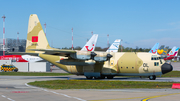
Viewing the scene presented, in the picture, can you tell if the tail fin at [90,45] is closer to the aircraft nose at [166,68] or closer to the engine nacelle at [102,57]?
the engine nacelle at [102,57]

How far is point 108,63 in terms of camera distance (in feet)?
120

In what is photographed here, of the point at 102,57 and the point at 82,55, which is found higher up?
the point at 82,55

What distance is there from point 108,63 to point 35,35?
15.7 metres

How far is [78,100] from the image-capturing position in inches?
608

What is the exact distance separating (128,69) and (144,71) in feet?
8.28

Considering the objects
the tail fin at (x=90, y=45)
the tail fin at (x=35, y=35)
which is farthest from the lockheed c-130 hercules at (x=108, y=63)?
the tail fin at (x=90, y=45)

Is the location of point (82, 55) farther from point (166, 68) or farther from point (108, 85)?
point (166, 68)

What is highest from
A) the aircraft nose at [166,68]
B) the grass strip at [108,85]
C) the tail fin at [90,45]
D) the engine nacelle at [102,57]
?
the tail fin at [90,45]

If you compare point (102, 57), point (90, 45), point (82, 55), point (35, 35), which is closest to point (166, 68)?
point (102, 57)

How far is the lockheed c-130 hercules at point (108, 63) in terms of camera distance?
3422 cm

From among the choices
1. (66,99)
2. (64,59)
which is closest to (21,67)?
(64,59)

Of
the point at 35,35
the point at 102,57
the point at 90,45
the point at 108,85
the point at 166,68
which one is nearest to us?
the point at 108,85

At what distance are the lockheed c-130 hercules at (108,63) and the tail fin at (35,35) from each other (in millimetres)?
2559

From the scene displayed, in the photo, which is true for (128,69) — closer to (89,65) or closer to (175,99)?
(89,65)
